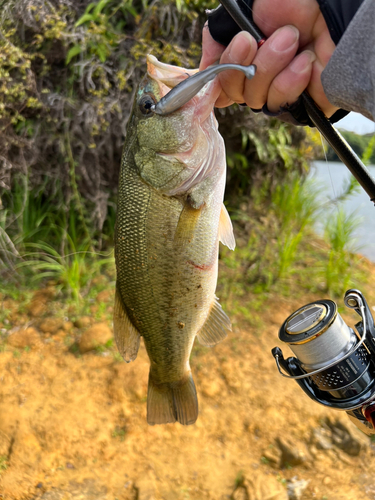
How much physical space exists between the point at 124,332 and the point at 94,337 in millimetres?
1724

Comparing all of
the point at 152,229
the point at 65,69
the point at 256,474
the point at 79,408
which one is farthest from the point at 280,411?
the point at 65,69

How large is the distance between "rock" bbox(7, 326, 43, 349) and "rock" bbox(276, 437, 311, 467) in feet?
6.95

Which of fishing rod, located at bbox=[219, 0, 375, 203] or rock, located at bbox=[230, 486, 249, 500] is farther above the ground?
fishing rod, located at bbox=[219, 0, 375, 203]

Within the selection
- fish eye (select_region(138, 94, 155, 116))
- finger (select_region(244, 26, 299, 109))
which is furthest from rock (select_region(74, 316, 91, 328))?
finger (select_region(244, 26, 299, 109))

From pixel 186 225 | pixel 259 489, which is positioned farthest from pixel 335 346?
pixel 259 489

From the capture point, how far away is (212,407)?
9.82 feet

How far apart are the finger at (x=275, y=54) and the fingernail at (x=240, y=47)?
0.15ft

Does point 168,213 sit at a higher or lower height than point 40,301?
higher

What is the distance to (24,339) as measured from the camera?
3328mm

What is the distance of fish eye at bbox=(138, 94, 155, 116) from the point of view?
62.1 inches

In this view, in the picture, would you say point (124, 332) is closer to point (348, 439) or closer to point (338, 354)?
point (338, 354)

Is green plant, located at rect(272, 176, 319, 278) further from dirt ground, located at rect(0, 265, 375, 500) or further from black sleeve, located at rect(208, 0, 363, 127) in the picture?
black sleeve, located at rect(208, 0, 363, 127)

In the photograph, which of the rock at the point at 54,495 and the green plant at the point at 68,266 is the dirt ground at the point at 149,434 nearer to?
the rock at the point at 54,495

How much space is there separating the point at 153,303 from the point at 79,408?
5.52 feet
